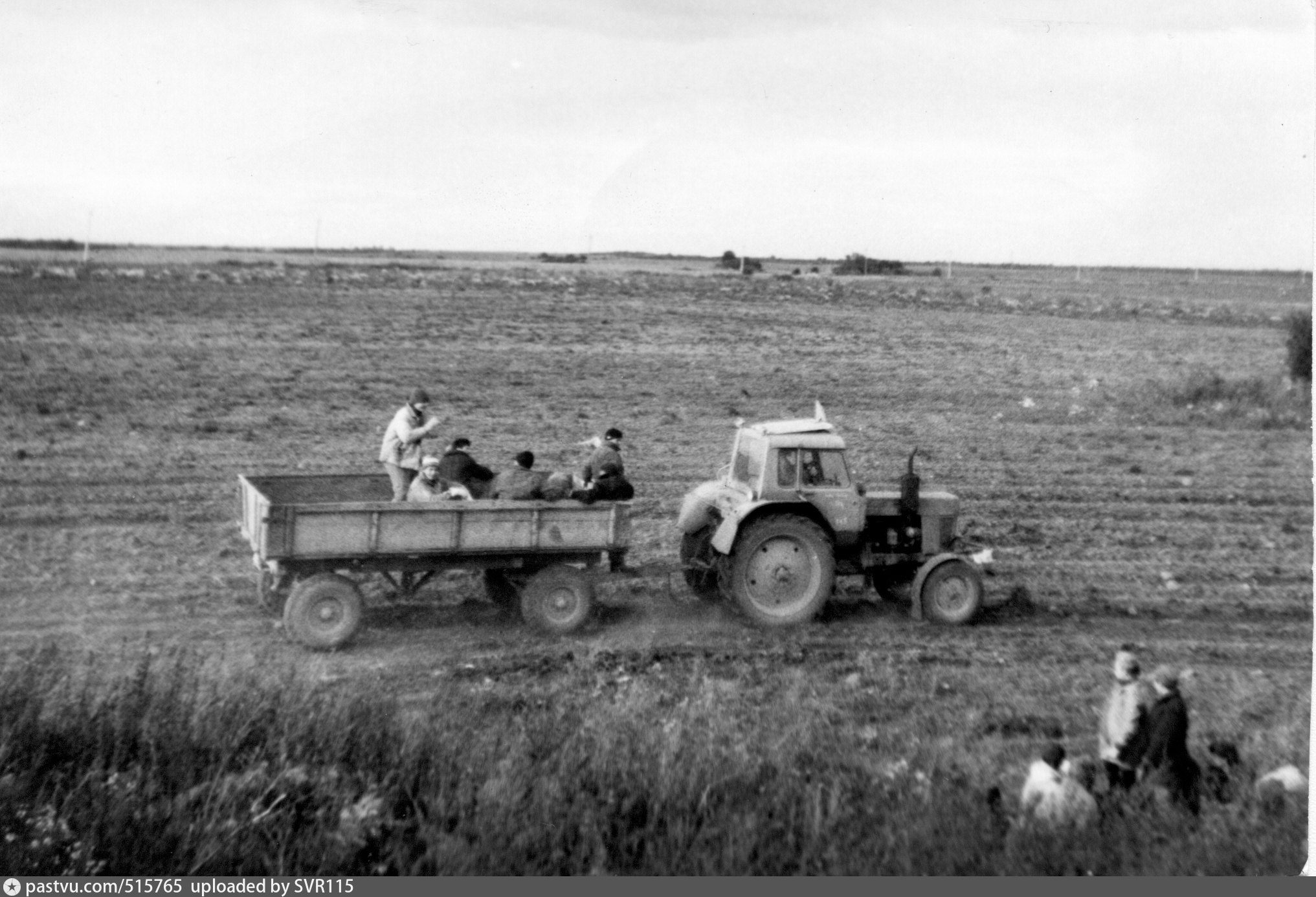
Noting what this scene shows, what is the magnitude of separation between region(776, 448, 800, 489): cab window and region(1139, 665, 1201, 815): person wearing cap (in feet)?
13.3

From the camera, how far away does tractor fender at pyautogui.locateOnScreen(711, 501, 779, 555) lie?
390 inches

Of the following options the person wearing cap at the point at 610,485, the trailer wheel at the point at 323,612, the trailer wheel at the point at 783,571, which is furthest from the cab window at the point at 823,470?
the trailer wheel at the point at 323,612

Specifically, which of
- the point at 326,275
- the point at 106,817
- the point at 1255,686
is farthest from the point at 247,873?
the point at 326,275

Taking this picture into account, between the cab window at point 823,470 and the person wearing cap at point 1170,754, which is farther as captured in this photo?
the cab window at point 823,470

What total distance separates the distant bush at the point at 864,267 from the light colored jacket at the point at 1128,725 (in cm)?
3122

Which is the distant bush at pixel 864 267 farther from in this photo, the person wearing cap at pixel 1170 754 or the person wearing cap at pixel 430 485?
the person wearing cap at pixel 1170 754

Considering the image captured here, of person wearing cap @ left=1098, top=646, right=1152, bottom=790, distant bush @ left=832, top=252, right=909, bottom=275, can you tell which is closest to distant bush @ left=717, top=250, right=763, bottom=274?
distant bush @ left=832, top=252, right=909, bottom=275

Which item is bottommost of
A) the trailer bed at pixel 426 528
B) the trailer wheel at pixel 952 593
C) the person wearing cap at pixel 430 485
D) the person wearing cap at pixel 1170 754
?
the person wearing cap at pixel 1170 754

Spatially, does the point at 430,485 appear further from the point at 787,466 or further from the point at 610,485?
the point at 787,466

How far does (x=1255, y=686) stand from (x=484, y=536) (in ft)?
19.9

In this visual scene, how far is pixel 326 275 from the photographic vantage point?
28.5 meters

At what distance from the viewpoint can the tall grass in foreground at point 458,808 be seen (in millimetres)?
5770

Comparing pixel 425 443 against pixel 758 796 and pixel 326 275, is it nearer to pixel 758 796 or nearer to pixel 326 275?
pixel 758 796

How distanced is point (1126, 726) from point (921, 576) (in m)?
3.51
